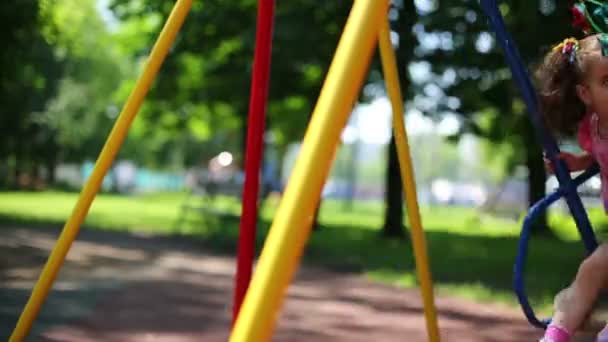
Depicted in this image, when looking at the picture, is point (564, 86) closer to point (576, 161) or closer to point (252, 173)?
point (576, 161)

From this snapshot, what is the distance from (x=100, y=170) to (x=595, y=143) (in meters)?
1.79

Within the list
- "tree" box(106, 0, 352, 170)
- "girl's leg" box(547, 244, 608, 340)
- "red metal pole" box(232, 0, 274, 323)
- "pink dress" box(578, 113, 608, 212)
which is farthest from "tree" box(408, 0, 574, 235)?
"girl's leg" box(547, 244, 608, 340)

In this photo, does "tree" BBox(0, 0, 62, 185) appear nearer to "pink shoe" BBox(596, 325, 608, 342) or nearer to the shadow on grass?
the shadow on grass

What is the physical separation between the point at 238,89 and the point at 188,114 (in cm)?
841

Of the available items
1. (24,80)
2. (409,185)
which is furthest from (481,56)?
(24,80)

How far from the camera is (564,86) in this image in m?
2.77

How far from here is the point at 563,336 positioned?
2.48 metres

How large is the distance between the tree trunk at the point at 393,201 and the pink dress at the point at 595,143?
10574 millimetres

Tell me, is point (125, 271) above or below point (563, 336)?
below

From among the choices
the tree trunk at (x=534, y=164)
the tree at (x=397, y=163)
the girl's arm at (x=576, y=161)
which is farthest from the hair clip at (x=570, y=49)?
the tree at (x=397, y=163)

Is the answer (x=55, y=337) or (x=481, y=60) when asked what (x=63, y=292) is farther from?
(x=481, y=60)

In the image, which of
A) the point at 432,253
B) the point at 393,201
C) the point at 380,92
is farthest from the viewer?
the point at 380,92

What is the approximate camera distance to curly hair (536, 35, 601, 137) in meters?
2.70

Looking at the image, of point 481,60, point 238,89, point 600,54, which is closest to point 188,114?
point 238,89
